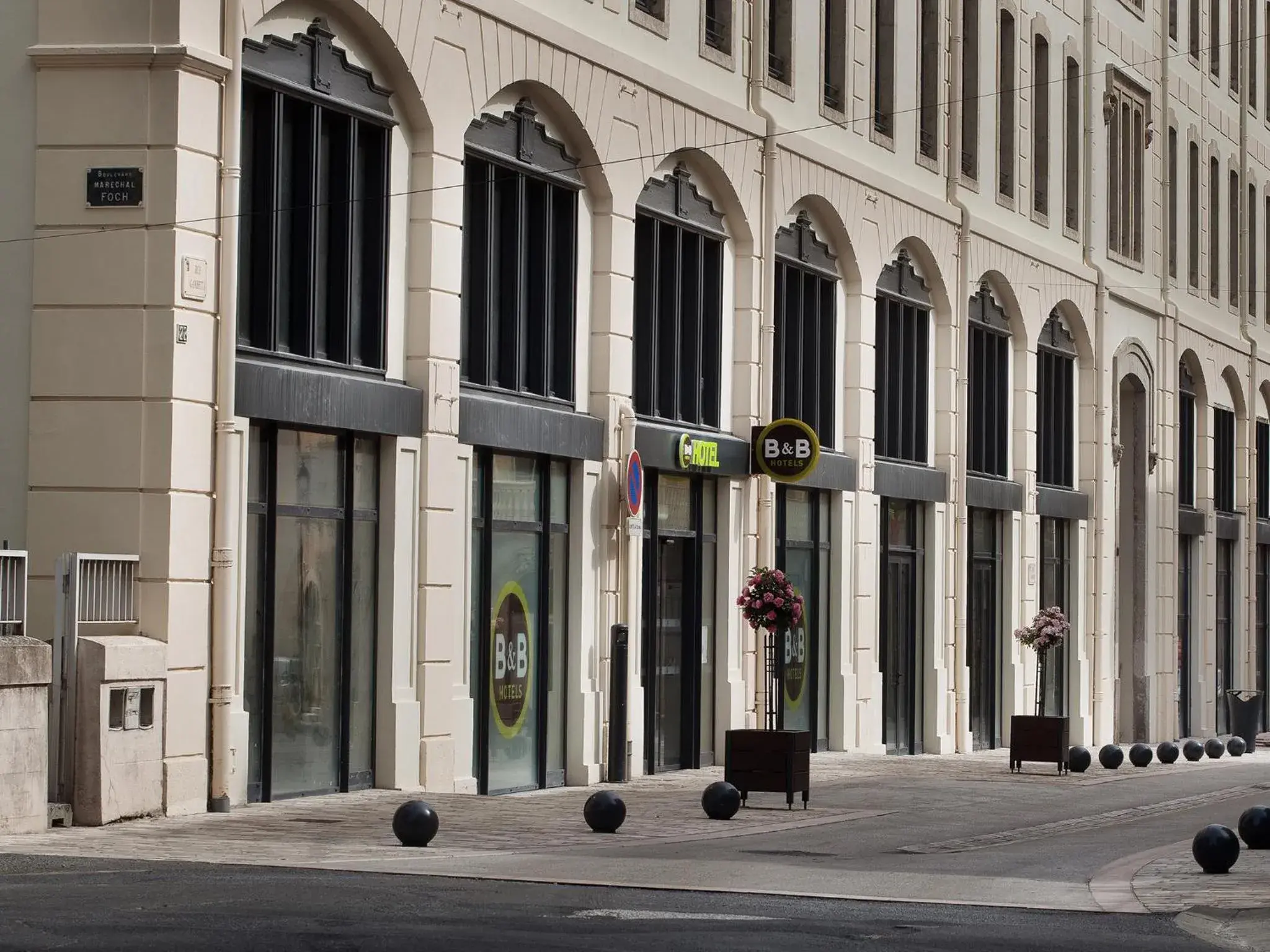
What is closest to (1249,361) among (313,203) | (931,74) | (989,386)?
(989,386)

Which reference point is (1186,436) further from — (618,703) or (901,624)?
(618,703)

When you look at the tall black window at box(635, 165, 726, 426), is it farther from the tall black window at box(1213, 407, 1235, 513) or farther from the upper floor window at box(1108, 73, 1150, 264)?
the tall black window at box(1213, 407, 1235, 513)

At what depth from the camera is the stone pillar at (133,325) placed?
55.5 ft

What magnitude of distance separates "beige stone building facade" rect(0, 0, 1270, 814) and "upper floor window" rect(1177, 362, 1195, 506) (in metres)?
3.97

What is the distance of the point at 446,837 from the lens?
1605 cm

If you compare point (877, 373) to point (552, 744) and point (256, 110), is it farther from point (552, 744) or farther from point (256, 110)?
point (256, 110)

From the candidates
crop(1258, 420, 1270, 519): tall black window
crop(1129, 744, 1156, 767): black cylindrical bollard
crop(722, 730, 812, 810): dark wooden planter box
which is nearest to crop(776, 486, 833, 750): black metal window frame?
crop(1129, 744, 1156, 767): black cylindrical bollard

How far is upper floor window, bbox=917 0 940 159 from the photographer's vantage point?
32469 mm

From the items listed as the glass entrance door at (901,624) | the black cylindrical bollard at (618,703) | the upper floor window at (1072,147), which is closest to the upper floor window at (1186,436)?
the upper floor window at (1072,147)

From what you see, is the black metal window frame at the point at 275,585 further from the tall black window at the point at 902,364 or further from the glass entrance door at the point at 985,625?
the glass entrance door at the point at 985,625

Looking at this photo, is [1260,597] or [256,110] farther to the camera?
[1260,597]

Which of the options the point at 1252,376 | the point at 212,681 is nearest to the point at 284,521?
the point at 212,681

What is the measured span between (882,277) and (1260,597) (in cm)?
2307

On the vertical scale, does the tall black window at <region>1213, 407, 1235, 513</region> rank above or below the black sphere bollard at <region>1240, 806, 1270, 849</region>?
above
